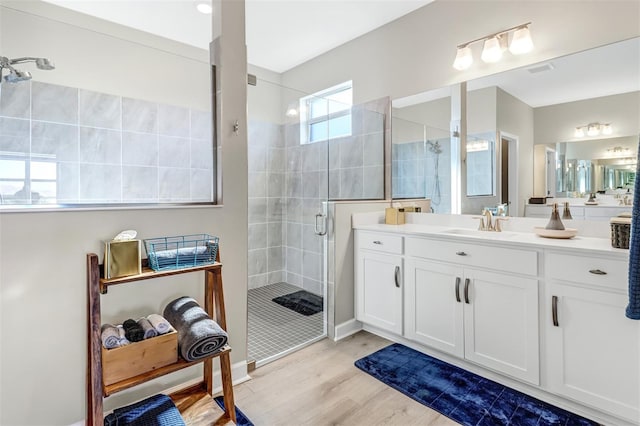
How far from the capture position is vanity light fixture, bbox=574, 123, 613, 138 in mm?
1963

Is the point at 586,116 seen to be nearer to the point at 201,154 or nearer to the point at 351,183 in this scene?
the point at 351,183

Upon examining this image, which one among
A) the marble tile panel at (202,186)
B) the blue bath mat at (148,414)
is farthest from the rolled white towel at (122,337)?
the marble tile panel at (202,186)

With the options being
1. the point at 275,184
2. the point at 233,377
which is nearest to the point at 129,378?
the point at 233,377

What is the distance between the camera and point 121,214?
1545mm

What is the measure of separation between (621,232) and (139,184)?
2699 mm

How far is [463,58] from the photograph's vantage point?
A: 2479 millimetres

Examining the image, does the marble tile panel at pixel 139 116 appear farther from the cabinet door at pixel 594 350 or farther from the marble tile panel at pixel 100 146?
the cabinet door at pixel 594 350

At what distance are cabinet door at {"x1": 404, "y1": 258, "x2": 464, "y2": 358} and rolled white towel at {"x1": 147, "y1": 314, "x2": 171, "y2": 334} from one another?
155 cm

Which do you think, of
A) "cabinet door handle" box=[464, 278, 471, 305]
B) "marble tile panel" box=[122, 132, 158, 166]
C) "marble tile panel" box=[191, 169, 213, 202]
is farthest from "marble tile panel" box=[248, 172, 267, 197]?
"cabinet door handle" box=[464, 278, 471, 305]

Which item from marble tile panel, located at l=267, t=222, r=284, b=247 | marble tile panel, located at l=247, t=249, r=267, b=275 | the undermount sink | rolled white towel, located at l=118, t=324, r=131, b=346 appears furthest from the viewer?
marble tile panel, located at l=267, t=222, r=284, b=247

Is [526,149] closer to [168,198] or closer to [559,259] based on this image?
[559,259]

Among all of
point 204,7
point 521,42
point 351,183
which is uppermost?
point 204,7

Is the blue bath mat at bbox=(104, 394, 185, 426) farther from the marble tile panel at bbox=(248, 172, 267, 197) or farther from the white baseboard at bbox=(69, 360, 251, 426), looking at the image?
the marble tile panel at bbox=(248, 172, 267, 197)

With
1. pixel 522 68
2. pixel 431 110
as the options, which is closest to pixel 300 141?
pixel 431 110
